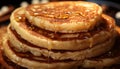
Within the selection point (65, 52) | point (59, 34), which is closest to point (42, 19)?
point (59, 34)

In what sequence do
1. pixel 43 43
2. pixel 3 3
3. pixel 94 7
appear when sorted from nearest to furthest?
pixel 43 43
pixel 94 7
pixel 3 3

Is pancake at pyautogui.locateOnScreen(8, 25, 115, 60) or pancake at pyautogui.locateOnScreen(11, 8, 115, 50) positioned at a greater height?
pancake at pyautogui.locateOnScreen(11, 8, 115, 50)

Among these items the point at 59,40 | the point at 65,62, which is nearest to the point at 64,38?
the point at 59,40

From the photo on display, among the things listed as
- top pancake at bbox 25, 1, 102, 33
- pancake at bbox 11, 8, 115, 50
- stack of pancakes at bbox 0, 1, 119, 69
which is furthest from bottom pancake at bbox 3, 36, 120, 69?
top pancake at bbox 25, 1, 102, 33

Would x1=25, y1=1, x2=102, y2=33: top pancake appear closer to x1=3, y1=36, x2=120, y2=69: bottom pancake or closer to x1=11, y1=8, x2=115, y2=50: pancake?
x1=11, y1=8, x2=115, y2=50: pancake

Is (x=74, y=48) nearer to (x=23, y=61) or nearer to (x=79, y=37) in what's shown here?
(x=79, y=37)

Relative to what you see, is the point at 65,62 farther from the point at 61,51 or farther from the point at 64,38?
the point at 64,38

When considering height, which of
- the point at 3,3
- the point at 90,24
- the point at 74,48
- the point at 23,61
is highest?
the point at 90,24

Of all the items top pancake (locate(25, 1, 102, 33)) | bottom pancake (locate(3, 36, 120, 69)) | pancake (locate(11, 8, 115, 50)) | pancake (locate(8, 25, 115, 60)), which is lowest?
bottom pancake (locate(3, 36, 120, 69))
